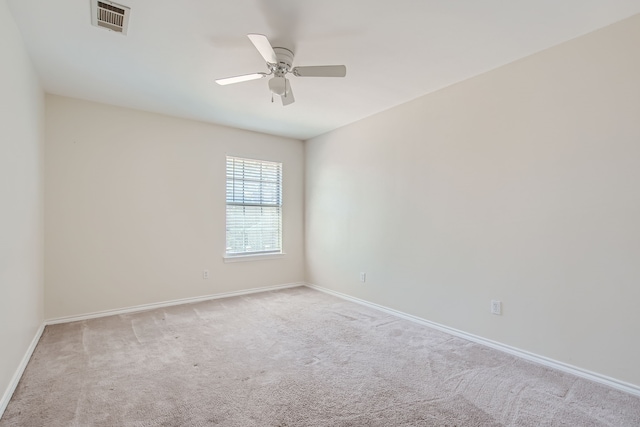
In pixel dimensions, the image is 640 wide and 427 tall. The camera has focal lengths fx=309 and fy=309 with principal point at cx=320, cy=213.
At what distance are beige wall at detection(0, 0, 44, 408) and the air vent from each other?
1.58 feet

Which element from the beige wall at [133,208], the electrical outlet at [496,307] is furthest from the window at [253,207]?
the electrical outlet at [496,307]

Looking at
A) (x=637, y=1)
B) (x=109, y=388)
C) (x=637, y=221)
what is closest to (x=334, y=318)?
(x=109, y=388)

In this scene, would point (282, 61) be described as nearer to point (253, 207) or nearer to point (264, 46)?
point (264, 46)

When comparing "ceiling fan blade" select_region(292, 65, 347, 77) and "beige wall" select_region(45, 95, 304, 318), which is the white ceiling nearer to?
"ceiling fan blade" select_region(292, 65, 347, 77)

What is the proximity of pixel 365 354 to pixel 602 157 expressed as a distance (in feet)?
7.69

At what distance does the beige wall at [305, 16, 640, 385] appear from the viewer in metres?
2.15

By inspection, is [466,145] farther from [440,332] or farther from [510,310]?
[440,332]

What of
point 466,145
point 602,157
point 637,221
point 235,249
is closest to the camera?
point 637,221

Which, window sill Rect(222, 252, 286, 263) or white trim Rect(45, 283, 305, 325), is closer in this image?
white trim Rect(45, 283, 305, 325)

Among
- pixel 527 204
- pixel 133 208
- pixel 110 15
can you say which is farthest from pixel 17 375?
pixel 527 204

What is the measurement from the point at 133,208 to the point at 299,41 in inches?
116

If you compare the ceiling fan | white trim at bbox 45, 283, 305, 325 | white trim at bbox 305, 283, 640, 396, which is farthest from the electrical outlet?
white trim at bbox 45, 283, 305, 325

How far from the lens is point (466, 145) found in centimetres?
305

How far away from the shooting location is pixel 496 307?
9.16 feet
